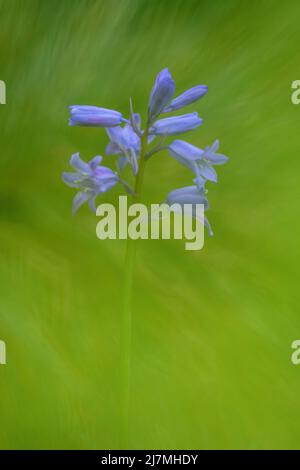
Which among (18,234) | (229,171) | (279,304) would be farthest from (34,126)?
(279,304)

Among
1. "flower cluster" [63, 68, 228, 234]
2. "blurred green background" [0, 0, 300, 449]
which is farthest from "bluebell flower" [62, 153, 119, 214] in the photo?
"blurred green background" [0, 0, 300, 449]

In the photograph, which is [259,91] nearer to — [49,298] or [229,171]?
[229,171]

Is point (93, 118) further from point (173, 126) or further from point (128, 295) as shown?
point (128, 295)

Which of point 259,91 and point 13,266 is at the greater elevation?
point 259,91

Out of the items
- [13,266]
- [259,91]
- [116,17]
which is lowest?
[13,266]

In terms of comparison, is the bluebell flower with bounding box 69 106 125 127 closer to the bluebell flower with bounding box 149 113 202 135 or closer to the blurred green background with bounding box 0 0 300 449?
the bluebell flower with bounding box 149 113 202 135

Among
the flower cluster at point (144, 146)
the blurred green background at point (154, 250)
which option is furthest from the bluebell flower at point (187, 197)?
the blurred green background at point (154, 250)

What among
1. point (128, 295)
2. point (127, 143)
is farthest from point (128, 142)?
point (128, 295)
